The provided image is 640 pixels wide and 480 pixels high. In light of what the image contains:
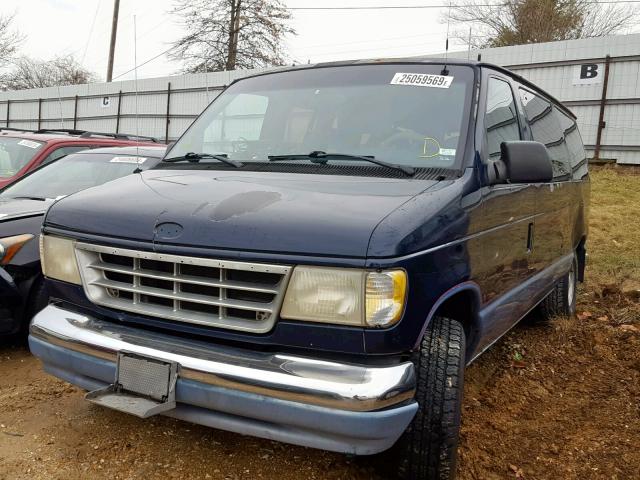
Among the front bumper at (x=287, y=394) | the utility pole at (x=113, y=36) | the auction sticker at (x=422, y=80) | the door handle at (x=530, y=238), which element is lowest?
the front bumper at (x=287, y=394)

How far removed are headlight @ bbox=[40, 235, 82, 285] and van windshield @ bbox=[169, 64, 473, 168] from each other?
39.1 inches

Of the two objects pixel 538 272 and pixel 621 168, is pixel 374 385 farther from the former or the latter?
pixel 621 168

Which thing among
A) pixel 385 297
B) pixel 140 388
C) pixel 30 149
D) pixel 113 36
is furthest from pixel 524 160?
pixel 113 36

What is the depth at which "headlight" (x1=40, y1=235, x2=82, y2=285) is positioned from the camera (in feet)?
7.83

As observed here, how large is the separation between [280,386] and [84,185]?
12.4 ft

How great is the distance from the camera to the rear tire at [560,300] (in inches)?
179

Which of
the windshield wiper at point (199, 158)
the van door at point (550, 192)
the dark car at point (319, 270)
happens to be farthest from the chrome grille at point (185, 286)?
the van door at point (550, 192)

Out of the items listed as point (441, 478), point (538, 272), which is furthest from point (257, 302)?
point (538, 272)

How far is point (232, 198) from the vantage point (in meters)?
2.24

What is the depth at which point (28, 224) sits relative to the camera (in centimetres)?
368

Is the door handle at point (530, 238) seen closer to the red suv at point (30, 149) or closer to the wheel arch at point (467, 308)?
the wheel arch at point (467, 308)

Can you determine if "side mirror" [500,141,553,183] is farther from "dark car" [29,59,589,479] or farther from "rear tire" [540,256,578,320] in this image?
"rear tire" [540,256,578,320]

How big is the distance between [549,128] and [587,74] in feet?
35.9

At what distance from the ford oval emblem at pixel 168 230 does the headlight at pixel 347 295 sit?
50 centimetres
